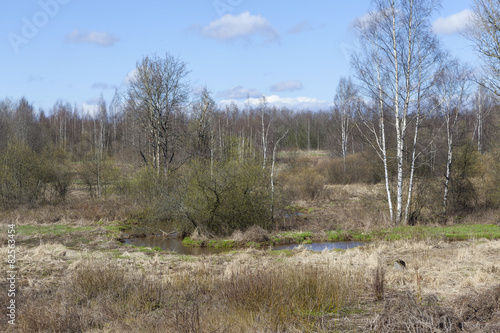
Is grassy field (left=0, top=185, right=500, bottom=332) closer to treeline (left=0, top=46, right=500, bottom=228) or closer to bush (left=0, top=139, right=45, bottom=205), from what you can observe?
treeline (left=0, top=46, right=500, bottom=228)

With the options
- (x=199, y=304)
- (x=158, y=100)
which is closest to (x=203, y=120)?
(x=158, y=100)

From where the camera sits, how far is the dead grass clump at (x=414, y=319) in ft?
17.4

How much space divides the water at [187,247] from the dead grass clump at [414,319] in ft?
33.2

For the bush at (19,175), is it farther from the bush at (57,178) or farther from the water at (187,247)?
the water at (187,247)

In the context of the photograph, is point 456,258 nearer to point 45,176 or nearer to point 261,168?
point 261,168

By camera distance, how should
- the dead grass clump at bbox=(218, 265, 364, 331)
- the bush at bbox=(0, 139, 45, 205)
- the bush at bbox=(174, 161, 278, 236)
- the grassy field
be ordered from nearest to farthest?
the grassy field < the dead grass clump at bbox=(218, 265, 364, 331) < the bush at bbox=(174, 161, 278, 236) < the bush at bbox=(0, 139, 45, 205)

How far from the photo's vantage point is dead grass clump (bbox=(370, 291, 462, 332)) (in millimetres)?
5305

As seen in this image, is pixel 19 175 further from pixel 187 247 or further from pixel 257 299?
pixel 257 299

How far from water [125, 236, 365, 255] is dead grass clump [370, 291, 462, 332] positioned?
1011cm

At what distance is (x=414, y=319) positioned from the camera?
545 cm

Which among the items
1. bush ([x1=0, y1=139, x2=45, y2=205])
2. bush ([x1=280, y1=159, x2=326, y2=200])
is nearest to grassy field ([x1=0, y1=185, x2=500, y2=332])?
bush ([x1=0, y1=139, x2=45, y2=205])

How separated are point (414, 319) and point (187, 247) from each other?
13.6 metres

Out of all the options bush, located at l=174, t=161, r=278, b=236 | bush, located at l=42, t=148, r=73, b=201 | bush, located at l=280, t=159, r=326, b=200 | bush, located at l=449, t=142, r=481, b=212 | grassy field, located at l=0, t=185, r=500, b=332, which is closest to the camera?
grassy field, located at l=0, t=185, r=500, b=332

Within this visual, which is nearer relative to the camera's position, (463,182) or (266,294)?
(266,294)
